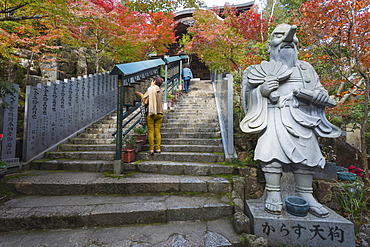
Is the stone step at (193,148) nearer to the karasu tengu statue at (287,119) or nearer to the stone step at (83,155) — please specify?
the stone step at (83,155)

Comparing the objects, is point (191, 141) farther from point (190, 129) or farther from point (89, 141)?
point (89, 141)

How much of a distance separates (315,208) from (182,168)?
91.6 inches

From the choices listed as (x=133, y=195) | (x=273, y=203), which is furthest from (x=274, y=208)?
(x=133, y=195)

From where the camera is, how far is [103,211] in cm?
248

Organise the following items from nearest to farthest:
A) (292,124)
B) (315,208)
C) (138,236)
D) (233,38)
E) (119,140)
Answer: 1. (138,236)
2. (315,208)
3. (292,124)
4. (119,140)
5. (233,38)

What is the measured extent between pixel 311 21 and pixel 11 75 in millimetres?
10775

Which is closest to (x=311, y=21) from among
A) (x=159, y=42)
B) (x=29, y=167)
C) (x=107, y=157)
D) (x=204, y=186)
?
(x=204, y=186)

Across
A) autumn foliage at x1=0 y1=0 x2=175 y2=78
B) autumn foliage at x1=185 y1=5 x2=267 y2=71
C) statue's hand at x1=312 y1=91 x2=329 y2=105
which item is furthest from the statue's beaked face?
autumn foliage at x1=0 y1=0 x2=175 y2=78

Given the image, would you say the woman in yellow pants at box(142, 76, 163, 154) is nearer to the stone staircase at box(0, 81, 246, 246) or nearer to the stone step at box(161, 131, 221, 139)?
the stone staircase at box(0, 81, 246, 246)

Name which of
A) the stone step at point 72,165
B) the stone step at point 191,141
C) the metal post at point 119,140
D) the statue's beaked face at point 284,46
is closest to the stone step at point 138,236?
the metal post at point 119,140

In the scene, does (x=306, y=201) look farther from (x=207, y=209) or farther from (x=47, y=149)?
(x=47, y=149)

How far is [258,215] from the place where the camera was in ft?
7.79

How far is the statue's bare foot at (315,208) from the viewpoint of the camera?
7.54 feet

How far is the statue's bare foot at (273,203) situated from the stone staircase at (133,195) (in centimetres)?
56
